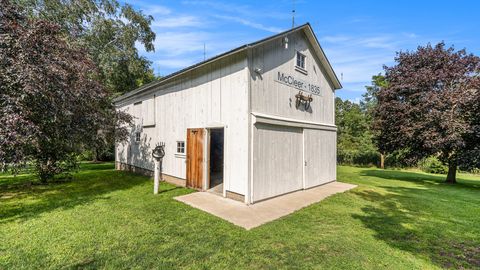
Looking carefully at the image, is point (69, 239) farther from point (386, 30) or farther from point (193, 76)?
point (386, 30)

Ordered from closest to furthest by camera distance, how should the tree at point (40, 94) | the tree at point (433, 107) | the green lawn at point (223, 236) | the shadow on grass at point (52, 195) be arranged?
the green lawn at point (223, 236) < the tree at point (40, 94) < the shadow on grass at point (52, 195) < the tree at point (433, 107)

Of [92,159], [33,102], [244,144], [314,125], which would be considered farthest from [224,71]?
[92,159]

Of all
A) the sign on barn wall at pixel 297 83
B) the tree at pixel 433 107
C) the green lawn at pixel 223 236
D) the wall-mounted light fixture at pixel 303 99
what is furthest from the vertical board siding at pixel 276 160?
the tree at pixel 433 107

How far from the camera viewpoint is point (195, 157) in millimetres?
7668

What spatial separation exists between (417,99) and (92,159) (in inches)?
1013

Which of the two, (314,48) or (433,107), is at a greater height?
(314,48)

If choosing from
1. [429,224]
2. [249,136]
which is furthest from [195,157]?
[429,224]

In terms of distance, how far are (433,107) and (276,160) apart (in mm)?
9367

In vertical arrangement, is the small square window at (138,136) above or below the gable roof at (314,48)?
below

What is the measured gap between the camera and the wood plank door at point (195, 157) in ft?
24.6

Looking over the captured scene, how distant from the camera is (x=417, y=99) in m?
11.5

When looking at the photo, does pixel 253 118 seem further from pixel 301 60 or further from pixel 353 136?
pixel 353 136

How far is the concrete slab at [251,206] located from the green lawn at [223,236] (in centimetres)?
28

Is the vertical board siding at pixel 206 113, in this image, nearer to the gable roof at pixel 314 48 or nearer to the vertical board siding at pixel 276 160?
the gable roof at pixel 314 48
